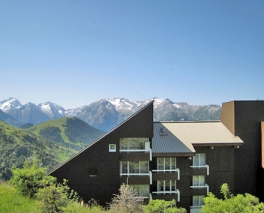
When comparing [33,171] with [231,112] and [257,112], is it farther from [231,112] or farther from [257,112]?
[257,112]

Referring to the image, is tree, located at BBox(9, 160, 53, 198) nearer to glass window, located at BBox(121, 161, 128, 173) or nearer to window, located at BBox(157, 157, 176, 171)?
glass window, located at BBox(121, 161, 128, 173)

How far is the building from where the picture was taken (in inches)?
768

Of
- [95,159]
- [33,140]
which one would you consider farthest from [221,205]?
[33,140]

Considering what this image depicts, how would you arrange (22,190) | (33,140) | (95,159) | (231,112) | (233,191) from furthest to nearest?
1. (33,140)
2. (231,112)
3. (233,191)
4. (95,159)
5. (22,190)

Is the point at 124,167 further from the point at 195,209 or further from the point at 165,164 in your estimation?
the point at 195,209

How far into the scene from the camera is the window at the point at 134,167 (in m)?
20.6

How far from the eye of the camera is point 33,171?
1377 centimetres

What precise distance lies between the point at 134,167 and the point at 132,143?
2131 millimetres

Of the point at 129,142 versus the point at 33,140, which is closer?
the point at 129,142

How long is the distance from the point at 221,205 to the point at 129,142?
9.33 meters

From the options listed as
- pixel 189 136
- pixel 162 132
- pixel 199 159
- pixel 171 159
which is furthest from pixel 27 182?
pixel 199 159

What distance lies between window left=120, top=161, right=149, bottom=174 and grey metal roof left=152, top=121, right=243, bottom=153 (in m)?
1.59

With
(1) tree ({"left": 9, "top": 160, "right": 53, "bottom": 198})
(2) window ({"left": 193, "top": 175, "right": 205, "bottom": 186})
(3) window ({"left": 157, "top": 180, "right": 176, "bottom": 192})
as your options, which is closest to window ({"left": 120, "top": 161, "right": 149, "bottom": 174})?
(3) window ({"left": 157, "top": 180, "right": 176, "bottom": 192})

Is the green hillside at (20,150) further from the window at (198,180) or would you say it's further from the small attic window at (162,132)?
the window at (198,180)
